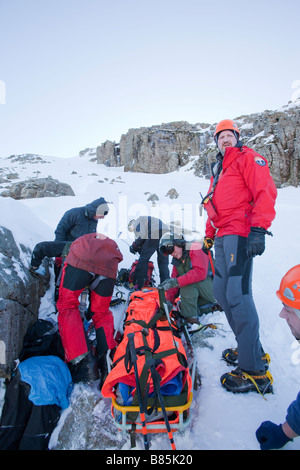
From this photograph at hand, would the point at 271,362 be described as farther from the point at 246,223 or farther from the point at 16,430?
the point at 16,430

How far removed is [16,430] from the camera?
6.19 feet

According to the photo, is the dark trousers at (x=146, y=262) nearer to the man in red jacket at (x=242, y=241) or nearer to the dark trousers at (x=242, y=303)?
the man in red jacket at (x=242, y=241)

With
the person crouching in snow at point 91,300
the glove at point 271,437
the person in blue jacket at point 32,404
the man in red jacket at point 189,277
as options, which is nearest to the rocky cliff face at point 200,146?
the man in red jacket at point 189,277

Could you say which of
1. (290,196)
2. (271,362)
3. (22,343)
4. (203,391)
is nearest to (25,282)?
(22,343)

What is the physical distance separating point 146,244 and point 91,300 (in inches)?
82.4

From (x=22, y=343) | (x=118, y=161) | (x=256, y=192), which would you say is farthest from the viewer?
(x=118, y=161)

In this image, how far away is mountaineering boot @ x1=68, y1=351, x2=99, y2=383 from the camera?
242cm

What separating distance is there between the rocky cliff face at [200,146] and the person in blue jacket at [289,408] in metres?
20.4

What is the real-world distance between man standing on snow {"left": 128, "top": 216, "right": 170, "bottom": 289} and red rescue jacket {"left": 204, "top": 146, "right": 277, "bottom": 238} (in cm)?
233

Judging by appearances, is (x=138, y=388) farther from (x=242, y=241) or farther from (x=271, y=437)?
(x=242, y=241)

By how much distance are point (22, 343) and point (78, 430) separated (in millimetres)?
1080

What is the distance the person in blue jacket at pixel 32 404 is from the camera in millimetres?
1868

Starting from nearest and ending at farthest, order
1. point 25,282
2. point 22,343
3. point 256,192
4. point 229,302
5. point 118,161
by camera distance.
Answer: point 256,192 < point 229,302 < point 22,343 < point 25,282 < point 118,161

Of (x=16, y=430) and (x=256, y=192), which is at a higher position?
(x=256, y=192)
